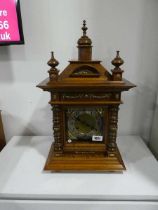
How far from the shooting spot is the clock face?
31.9 inches

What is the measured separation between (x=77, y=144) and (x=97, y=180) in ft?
0.58

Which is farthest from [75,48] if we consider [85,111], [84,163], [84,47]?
[84,163]

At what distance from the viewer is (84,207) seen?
70 centimetres

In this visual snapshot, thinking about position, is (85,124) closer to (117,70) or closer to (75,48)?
(117,70)

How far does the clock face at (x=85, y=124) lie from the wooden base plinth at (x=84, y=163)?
8 centimetres

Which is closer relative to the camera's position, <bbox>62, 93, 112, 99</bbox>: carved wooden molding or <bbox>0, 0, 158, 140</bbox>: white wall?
<bbox>62, 93, 112, 99</bbox>: carved wooden molding

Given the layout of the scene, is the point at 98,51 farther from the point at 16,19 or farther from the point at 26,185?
the point at 26,185

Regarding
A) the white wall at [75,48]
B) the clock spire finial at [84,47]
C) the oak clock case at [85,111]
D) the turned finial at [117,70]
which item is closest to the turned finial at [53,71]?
the oak clock case at [85,111]

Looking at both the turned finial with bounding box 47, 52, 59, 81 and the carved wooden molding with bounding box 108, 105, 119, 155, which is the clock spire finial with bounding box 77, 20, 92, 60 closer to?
the turned finial with bounding box 47, 52, 59, 81

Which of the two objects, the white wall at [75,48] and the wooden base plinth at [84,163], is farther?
the white wall at [75,48]

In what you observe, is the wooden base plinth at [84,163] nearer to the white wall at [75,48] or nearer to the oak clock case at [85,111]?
the oak clock case at [85,111]

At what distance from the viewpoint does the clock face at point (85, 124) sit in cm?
81

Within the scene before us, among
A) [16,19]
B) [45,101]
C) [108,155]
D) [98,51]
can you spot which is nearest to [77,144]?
[108,155]

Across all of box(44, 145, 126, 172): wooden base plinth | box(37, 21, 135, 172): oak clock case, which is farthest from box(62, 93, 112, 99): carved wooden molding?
box(44, 145, 126, 172): wooden base plinth
